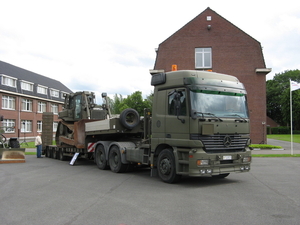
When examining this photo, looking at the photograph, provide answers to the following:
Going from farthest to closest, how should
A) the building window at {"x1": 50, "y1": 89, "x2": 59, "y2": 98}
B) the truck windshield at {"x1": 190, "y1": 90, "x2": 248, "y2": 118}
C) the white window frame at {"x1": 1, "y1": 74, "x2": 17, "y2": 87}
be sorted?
the building window at {"x1": 50, "y1": 89, "x2": 59, "y2": 98} → the white window frame at {"x1": 1, "y1": 74, "x2": 17, "y2": 87} → the truck windshield at {"x1": 190, "y1": 90, "x2": 248, "y2": 118}

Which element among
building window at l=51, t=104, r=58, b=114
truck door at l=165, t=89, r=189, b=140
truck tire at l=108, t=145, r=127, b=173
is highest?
building window at l=51, t=104, r=58, b=114

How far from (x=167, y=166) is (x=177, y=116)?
1.51 meters

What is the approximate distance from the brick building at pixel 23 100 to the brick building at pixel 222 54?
2253 centimetres

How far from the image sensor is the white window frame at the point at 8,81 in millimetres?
43409

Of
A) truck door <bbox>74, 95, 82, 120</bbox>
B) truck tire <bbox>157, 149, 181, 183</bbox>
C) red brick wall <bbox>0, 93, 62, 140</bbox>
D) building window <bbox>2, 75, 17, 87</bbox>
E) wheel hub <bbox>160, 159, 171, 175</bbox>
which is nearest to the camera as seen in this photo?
truck tire <bbox>157, 149, 181, 183</bbox>

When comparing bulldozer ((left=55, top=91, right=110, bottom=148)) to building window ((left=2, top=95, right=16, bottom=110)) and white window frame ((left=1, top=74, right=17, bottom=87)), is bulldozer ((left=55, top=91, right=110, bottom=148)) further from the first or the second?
white window frame ((left=1, top=74, right=17, bottom=87))

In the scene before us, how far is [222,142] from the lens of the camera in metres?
8.68

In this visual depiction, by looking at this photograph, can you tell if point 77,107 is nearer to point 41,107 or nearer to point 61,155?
point 61,155

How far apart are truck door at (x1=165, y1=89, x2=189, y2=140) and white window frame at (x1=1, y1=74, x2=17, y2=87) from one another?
1570 inches

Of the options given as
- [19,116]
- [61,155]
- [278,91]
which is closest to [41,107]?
[19,116]

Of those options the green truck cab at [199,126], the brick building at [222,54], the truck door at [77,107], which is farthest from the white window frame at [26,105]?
the green truck cab at [199,126]

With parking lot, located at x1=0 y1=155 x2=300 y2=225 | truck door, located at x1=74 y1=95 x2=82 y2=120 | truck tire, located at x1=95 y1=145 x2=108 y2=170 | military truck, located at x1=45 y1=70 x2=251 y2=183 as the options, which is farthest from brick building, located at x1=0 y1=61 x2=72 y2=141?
military truck, located at x1=45 y1=70 x2=251 y2=183

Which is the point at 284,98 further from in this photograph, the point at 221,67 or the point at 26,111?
the point at 26,111

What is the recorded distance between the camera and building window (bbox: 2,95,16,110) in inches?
1690
